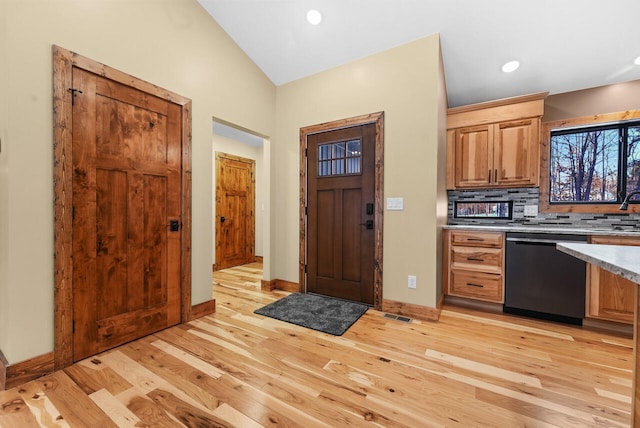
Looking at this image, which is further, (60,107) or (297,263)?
(297,263)

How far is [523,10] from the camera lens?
2.24 meters

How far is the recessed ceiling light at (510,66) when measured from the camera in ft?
9.02

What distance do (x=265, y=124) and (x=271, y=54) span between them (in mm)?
791

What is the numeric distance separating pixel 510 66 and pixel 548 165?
1233 millimetres

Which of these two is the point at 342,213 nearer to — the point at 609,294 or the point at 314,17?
the point at 314,17

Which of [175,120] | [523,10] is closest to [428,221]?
[523,10]

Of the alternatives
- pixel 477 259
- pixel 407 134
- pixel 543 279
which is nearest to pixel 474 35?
pixel 407 134

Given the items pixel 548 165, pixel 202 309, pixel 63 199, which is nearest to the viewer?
pixel 63 199

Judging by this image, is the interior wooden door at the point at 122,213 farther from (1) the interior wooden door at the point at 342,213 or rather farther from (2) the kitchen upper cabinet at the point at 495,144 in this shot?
(2) the kitchen upper cabinet at the point at 495,144

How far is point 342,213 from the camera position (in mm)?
3148

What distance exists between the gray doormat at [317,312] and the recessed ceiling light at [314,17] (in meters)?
2.93

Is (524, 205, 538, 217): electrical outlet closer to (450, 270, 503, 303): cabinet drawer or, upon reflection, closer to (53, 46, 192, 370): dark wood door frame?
(450, 270, 503, 303): cabinet drawer

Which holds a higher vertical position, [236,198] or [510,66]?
[510,66]

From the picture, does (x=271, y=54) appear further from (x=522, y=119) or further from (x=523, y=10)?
(x=522, y=119)
